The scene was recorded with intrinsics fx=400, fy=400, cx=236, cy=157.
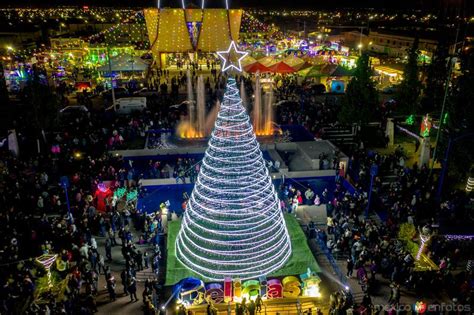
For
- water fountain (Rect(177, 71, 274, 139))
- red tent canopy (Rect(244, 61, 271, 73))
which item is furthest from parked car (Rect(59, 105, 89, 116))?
red tent canopy (Rect(244, 61, 271, 73))

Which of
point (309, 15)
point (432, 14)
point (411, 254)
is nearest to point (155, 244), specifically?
point (411, 254)

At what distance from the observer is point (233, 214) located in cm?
1363

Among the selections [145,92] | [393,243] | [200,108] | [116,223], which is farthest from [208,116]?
[393,243]

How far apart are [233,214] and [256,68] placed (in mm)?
29659

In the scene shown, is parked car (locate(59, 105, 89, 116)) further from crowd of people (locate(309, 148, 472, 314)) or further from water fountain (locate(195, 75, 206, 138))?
crowd of people (locate(309, 148, 472, 314))

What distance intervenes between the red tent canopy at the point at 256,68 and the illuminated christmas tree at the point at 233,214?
26787mm

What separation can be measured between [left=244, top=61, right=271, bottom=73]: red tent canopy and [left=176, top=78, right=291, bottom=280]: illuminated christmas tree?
26.8 m

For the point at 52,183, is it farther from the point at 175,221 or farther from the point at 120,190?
the point at 175,221

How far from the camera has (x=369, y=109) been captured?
2633 centimetres

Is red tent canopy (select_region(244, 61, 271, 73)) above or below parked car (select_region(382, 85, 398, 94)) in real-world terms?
above

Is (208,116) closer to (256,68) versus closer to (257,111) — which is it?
(257,111)

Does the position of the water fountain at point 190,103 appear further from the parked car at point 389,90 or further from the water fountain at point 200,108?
→ the parked car at point 389,90

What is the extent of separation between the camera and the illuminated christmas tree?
13.6 metres

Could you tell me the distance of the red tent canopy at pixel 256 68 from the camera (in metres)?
40.8
